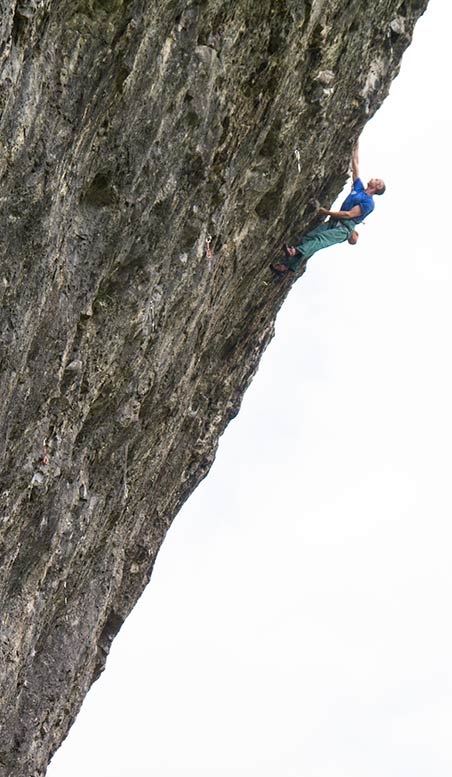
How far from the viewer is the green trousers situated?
15.7 m

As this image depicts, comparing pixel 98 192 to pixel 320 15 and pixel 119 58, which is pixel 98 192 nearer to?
pixel 119 58

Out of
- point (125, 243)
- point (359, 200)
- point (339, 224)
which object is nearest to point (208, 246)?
point (125, 243)

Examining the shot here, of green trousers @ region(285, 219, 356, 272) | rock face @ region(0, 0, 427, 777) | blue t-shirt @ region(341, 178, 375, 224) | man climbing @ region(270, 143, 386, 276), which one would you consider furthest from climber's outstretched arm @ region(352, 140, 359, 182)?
green trousers @ region(285, 219, 356, 272)

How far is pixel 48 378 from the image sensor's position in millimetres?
11758

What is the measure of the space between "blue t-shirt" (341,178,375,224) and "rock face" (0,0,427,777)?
16.3 inches

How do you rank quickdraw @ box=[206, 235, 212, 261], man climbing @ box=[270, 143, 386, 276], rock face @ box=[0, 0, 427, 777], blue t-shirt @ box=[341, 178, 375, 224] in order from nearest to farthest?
rock face @ box=[0, 0, 427, 777] → quickdraw @ box=[206, 235, 212, 261] → man climbing @ box=[270, 143, 386, 276] → blue t-shirt @ box=[341, 178, 375, 224]

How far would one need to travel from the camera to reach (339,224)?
15.9m

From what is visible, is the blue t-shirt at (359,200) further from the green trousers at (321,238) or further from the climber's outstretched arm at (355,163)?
the green trousers at (321,238)

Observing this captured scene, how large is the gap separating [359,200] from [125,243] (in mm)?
5577

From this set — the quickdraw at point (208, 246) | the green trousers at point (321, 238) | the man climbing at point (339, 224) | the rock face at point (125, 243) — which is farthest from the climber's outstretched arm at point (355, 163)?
the quickdraw at point (208, 246)

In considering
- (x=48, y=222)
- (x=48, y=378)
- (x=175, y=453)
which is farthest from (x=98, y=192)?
(x=175, y=453)

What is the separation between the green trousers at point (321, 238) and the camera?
618 inches

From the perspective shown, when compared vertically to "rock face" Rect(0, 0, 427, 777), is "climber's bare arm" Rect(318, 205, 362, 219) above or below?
above

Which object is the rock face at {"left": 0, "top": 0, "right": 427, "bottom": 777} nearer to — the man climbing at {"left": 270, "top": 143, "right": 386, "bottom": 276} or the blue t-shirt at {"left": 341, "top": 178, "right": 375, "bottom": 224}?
the man climbing at {"left": 270, "top": 143, "right": 386, "bottom": 276}
